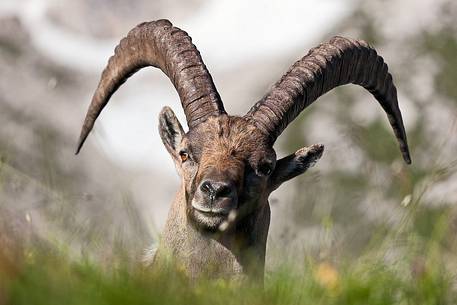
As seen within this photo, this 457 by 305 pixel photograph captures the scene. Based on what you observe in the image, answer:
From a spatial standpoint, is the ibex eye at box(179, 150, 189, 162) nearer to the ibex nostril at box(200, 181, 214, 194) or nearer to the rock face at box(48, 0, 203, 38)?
the ibex nostril at box(200, 181, 214, 194)

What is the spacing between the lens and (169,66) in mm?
12617

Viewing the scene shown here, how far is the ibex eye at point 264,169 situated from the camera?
37.3 feet

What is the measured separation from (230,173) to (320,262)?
97.3 inches

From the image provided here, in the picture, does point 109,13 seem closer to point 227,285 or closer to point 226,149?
point 226,149

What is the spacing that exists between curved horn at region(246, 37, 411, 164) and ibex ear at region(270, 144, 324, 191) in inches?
12.5

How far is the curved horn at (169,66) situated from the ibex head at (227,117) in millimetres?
10

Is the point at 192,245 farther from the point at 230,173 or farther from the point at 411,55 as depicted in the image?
the point at 411,55

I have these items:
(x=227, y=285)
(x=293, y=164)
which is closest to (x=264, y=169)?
(x=293, y=164)

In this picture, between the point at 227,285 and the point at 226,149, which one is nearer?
the point at 227,285

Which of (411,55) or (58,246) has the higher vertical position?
(411,55)

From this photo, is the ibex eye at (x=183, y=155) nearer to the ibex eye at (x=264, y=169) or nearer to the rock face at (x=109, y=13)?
the ibex eye at (x=264, y=169)

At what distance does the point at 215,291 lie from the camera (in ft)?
23.6

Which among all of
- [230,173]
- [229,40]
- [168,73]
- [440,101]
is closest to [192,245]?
[230,173]

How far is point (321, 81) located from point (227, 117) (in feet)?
4.90
